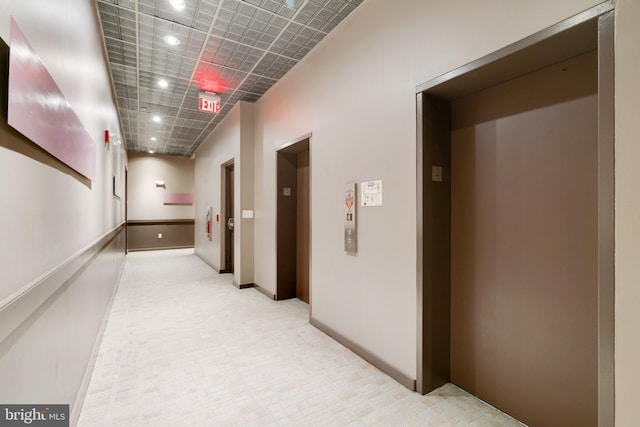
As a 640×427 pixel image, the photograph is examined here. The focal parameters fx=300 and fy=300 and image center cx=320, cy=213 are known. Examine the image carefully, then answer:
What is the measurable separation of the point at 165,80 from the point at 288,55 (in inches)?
80.5

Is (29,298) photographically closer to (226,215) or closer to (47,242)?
(47,242)

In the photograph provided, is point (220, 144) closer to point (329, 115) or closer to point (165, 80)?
point (165, 80)

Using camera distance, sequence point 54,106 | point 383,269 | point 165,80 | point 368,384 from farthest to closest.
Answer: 1. point 165,80
2. point 383,269
3. point 368,384
4. point 54,106

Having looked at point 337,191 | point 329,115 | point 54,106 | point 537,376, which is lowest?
point 537,376

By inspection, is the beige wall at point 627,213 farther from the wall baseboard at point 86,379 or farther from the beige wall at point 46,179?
the wall baseboard at point 86,379

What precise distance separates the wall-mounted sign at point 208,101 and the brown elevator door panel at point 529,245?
4.05 m

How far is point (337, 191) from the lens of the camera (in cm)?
311

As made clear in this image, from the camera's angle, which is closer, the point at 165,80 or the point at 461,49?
the point at 461,49

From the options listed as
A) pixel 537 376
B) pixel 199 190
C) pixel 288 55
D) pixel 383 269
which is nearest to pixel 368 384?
pixel 383 269

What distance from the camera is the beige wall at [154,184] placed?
993cm

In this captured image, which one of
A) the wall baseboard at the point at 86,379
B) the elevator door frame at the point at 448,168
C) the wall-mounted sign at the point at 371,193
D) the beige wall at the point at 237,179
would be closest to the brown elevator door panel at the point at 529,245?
the elevator door frame at the point at 448,168

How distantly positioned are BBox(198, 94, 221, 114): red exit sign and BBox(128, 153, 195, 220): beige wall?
633cm

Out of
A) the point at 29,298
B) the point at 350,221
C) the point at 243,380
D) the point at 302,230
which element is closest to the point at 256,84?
the point at 302,230

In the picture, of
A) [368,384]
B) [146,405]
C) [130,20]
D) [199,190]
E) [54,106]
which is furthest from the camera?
[199,190]
